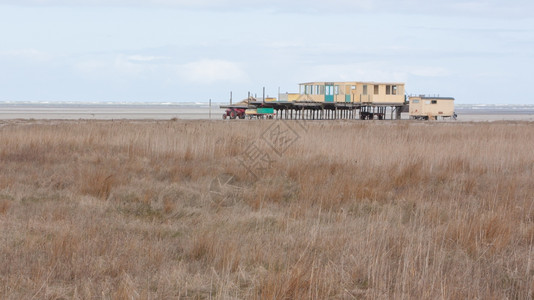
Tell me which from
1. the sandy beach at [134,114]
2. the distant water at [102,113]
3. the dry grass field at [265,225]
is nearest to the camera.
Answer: the dry grass field at [265,225]

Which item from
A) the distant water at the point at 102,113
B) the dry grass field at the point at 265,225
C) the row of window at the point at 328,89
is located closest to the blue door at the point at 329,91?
the row of window at the point at 328,89

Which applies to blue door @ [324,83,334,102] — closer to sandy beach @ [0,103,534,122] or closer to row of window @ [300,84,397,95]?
row of window @ [300,84,397,95]

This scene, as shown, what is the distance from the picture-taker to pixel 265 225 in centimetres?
712

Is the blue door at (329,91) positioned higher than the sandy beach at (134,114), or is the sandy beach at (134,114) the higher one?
the blue door at (329,91)

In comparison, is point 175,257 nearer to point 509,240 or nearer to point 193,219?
point 193,219

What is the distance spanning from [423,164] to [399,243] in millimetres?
6675

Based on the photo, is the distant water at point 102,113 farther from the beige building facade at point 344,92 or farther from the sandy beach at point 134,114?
the beige building facade at point 344,92

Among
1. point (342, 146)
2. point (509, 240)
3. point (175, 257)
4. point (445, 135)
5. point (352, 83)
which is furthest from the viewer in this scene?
point (352, 83)

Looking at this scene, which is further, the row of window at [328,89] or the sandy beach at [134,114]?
the sandy beach at [134,114]

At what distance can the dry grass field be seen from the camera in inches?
196

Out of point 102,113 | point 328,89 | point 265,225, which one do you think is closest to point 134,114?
point 102,113

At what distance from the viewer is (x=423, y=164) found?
1253cm

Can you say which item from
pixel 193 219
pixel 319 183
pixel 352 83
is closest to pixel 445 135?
pixel 319 183

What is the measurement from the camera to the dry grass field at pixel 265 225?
16.4 ft
